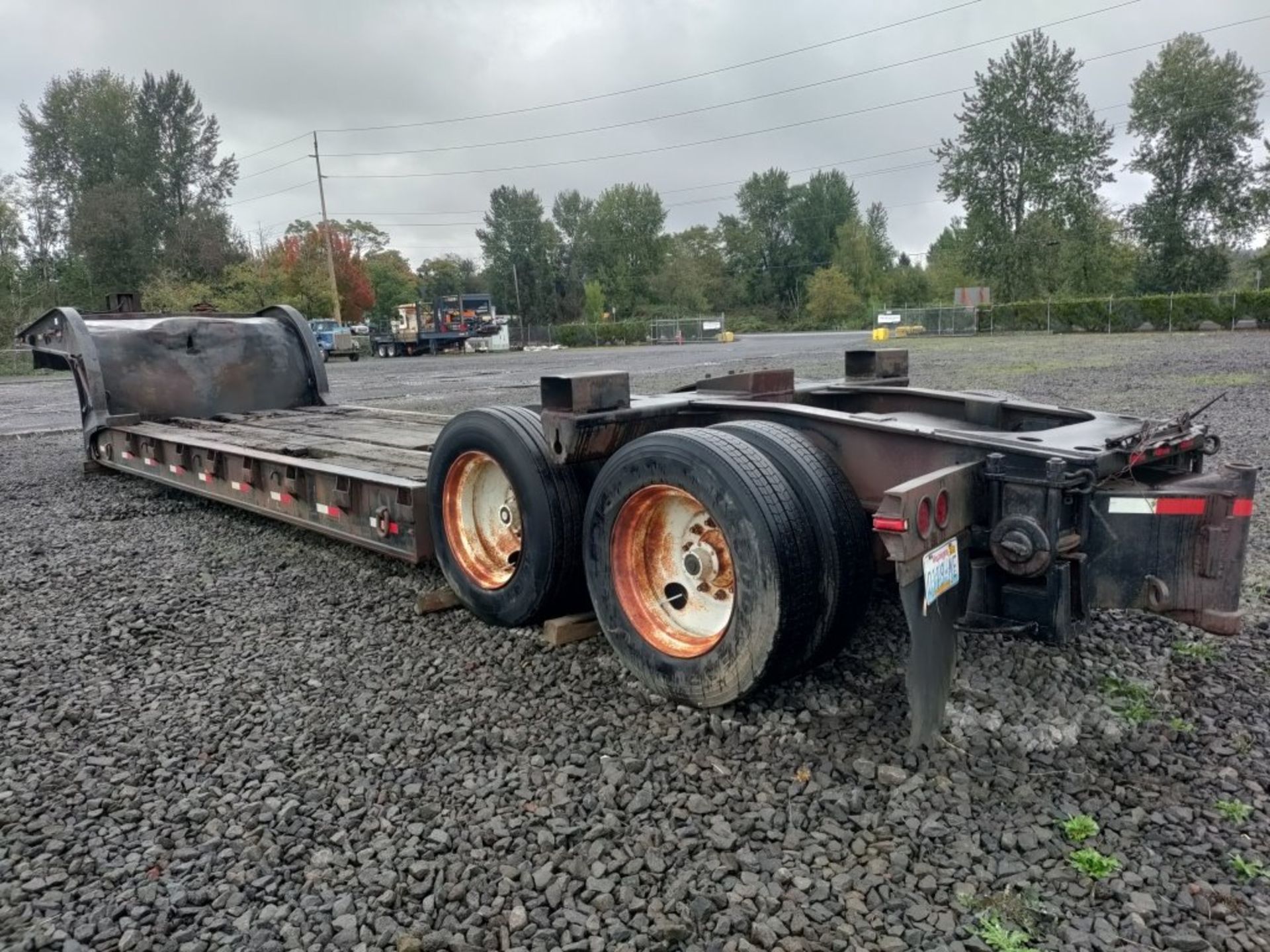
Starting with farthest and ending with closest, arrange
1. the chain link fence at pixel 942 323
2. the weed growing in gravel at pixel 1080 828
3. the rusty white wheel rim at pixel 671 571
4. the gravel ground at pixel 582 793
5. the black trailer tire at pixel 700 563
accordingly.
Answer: the chain link fence at pixel 942 323 < the rusty white wheel rim at pixel 671 571 < the black trailer tire at pixel 700 563 < the weed growing in gravel at pixel 1080 828 < the gravel ground at pixel 582 793

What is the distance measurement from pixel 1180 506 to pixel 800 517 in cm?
114

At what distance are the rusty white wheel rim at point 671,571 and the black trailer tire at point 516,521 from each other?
41 centimetres

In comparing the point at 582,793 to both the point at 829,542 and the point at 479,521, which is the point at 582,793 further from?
the point at 479,521

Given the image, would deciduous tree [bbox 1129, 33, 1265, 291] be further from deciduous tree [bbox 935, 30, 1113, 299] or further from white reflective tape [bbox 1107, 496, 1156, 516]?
white reflective tape [bbox 1107, 496, 1156, 516]

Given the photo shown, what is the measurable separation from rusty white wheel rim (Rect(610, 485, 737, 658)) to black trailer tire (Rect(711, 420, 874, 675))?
33cm

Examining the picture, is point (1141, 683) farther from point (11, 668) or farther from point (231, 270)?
point (231, 270)

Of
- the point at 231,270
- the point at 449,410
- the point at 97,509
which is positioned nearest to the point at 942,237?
the point at 231,270

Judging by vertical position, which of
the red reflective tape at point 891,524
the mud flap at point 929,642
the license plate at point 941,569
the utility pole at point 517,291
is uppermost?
the utility pole at point 517,291

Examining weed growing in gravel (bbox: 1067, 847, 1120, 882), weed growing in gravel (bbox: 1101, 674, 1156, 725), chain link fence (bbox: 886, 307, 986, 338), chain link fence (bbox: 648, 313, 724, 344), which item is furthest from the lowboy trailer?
chain link fence (bbox: 648, 313, 724, 344)

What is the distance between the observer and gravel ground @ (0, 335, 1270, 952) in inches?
90.5

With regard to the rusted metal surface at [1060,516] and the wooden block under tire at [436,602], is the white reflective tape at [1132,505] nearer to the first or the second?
the rusted metal surface at [1060,516]

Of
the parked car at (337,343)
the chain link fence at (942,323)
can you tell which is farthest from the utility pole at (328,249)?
the chain link fence at (942,323)

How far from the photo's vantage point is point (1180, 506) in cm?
283

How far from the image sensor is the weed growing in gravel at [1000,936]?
213 cm
